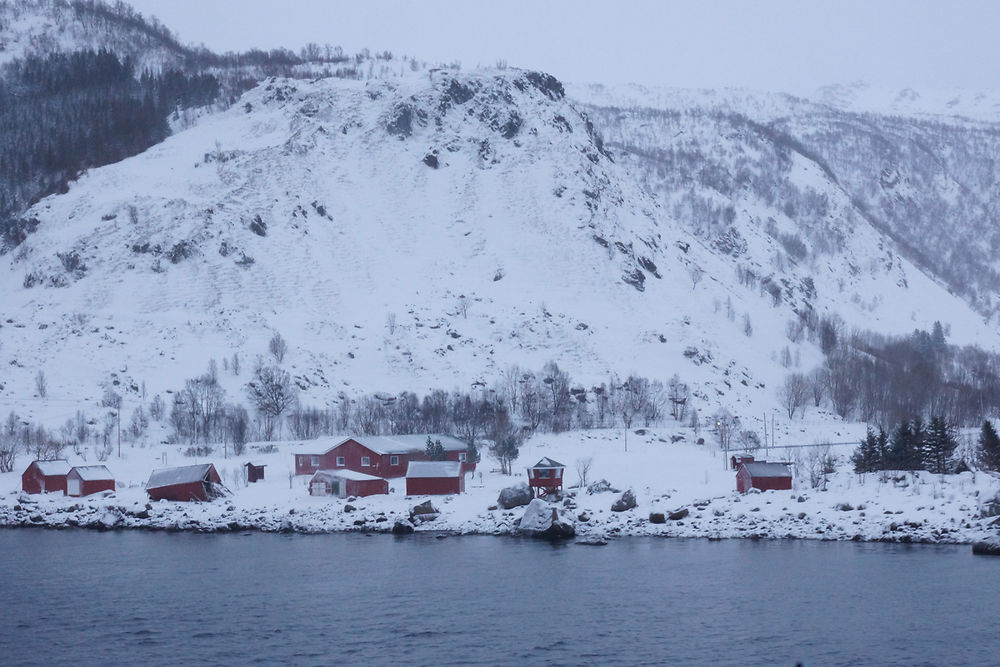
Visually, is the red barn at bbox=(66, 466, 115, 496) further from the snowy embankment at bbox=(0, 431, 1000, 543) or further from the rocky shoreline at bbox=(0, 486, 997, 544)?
the rocky shoreline at bbox=(0, 486, 997, 544)

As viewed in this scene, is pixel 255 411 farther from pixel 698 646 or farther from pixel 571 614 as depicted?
pixel 698 646

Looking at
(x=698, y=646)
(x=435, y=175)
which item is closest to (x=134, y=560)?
(x=698, y=646)

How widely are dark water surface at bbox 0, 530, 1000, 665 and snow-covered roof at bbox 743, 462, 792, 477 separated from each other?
10370 mm

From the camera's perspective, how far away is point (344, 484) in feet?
227

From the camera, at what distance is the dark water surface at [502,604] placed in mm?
32719

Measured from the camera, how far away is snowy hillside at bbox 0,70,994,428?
11106 centimetres

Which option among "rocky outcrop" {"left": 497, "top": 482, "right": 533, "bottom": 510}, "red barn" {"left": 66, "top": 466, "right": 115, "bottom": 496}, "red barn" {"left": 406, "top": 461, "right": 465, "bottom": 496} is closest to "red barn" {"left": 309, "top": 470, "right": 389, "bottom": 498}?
"red barn" {"left": 406, "top": 461, "right": 465, "bottom": 496}

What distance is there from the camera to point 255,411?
10131 centimetres

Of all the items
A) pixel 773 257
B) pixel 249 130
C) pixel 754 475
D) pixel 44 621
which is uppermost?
pixel 249 130

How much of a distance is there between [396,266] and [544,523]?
7768 cm

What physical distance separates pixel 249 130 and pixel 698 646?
138 meters

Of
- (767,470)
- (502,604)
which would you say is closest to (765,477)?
(767,470)

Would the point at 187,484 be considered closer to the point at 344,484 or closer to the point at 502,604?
the point at 344,484

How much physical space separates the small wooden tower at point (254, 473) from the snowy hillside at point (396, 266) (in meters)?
27.2
